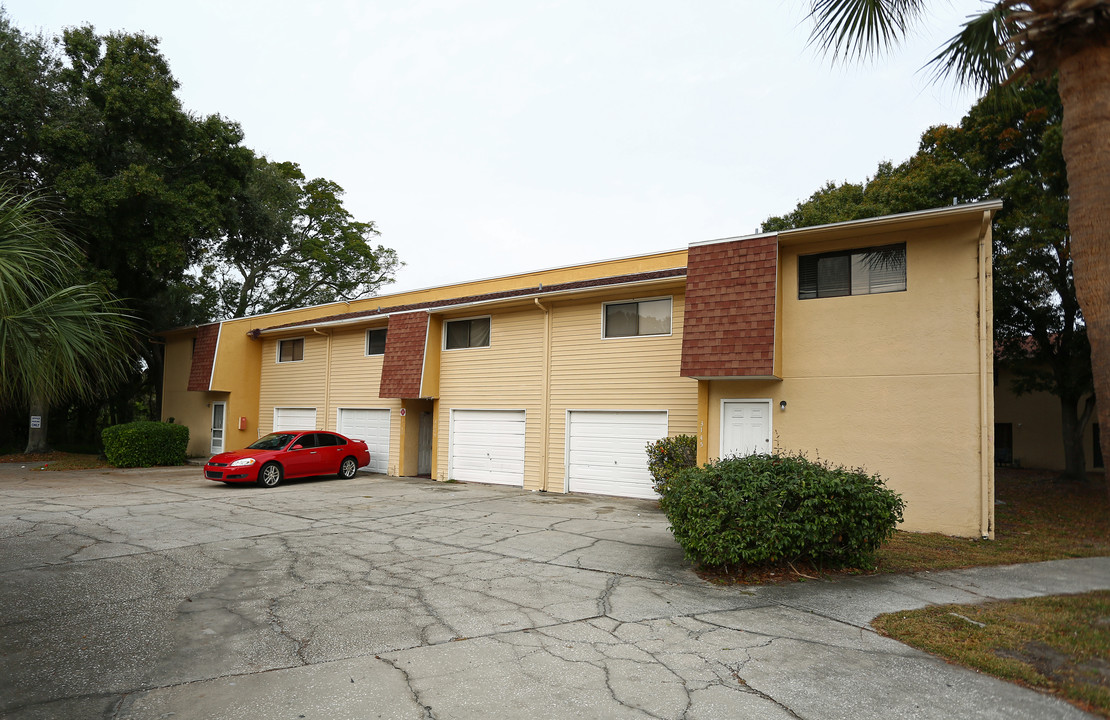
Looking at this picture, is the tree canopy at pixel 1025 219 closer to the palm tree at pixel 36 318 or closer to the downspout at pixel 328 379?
the downspout at pixel 328 379

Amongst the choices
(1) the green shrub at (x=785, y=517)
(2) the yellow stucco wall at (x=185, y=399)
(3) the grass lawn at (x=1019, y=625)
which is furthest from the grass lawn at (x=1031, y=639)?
(2) the yellow stucco wall at (x=185, y=399)

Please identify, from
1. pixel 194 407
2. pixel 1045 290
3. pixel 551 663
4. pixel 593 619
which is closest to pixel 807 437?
pixel 593 619

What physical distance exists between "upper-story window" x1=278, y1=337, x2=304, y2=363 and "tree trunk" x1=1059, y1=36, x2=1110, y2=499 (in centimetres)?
2132

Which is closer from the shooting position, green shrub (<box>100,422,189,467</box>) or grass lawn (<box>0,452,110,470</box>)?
grass lawn (<box>0,452,110,470</box>)

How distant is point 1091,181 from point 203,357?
24.3 meters

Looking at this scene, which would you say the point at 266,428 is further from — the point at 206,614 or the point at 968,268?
the point at 968,268

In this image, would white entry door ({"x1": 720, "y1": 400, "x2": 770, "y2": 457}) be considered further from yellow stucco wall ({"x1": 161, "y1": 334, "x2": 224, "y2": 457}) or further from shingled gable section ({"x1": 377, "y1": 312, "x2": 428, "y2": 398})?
yellow stucco wall ({"x1": 161, "y1": 334, "x2": 224, "y2": 457})

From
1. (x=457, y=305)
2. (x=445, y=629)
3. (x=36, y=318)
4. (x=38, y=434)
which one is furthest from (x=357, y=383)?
(x=445, y=629)

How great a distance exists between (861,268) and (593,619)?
8479mm

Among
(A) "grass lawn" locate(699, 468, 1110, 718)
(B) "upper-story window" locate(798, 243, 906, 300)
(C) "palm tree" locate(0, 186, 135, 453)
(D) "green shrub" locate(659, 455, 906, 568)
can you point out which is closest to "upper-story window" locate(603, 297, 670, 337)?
(B) "upper-story window" locate(798, 243, 906, 300)

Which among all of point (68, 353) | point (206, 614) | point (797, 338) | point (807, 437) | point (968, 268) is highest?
point (968, 268)

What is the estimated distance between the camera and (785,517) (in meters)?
6.98

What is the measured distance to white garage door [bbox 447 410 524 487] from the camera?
16453 mm

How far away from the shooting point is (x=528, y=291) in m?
16.1
